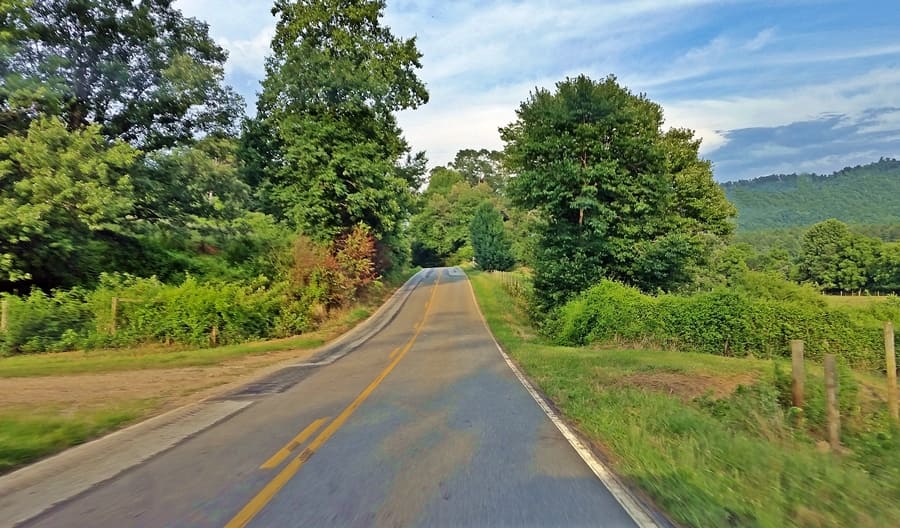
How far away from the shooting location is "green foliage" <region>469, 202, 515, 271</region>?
77375mm

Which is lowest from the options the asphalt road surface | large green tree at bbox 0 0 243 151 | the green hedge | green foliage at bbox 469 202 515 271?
the green hedge

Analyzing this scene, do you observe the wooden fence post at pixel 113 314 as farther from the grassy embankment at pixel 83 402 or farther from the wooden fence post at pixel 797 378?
the wooden fence post at pixel 797 378

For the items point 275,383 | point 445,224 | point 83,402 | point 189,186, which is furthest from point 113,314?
point 445,224

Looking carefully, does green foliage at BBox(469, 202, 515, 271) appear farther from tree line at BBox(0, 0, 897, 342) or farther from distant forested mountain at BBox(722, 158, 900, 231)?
distant forested mountain at BBox(722, 158, 900, 231)

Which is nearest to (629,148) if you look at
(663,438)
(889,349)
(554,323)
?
(554,323)

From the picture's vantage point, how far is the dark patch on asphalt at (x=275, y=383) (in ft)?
35.8

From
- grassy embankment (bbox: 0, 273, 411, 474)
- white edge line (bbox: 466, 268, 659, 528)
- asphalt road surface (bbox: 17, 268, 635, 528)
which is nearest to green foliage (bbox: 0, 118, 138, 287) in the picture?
grassy embankment (bbox: 0, 273, 411, 474)

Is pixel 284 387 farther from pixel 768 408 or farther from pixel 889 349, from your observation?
pixel 889 349

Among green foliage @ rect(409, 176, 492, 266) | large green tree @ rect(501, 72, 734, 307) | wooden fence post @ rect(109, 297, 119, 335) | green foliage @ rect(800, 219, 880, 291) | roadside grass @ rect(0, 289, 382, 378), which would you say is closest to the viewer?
roadside grass @ rect(0, 289, 382, 378)

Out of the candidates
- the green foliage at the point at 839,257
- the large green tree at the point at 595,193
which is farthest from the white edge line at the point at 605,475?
the green foliage at the point at 839,257

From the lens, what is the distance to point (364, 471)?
5.65 metres

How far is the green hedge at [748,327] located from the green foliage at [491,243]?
56.6 meters

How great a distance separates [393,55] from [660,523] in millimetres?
35145

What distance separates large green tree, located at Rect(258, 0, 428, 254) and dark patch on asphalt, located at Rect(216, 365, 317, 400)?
17.4m
